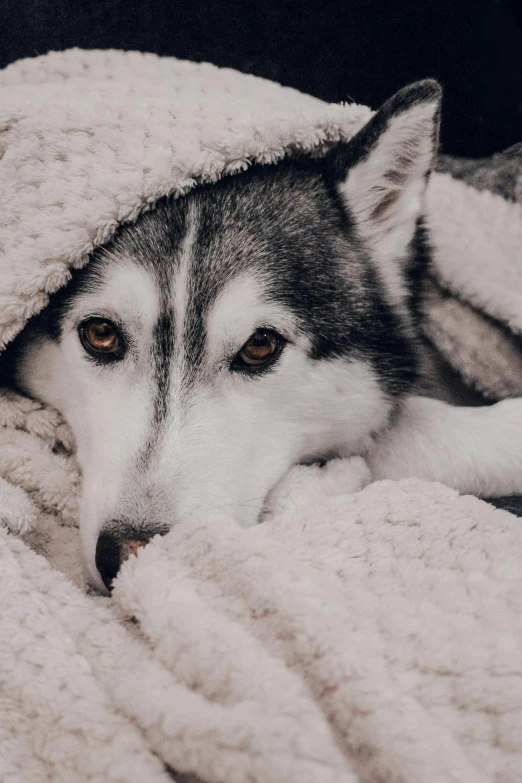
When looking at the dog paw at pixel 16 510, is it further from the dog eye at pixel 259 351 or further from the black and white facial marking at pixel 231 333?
the dog eye at pixel 259 351

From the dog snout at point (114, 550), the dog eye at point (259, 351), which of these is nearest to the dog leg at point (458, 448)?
the dog eye at point (259, 351)

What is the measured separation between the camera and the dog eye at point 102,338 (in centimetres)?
112

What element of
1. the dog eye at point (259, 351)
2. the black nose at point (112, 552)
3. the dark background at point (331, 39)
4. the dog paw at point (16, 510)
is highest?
the dark background at point (331, 39)

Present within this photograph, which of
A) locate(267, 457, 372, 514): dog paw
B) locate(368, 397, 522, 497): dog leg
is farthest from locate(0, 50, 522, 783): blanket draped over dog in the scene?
locate(368, 397, 522, 497): dog leg

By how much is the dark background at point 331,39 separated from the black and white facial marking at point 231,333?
2.47 feet

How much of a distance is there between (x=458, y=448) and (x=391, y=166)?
0.60m

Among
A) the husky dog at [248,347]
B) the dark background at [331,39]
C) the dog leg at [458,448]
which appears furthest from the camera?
the dark background at [331,39]

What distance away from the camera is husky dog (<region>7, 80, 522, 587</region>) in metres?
1.00

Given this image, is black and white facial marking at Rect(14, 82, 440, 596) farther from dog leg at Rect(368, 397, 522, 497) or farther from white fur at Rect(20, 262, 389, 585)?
dog leg at Rect(368, 397, 522, 497)

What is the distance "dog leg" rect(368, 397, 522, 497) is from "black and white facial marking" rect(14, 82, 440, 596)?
0.12 m

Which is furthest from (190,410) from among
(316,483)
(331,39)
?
(331,39)

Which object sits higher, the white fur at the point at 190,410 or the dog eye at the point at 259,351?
the dog eye at the point at 259,351

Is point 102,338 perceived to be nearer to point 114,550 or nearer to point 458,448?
point 114,550

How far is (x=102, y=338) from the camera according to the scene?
1.13m
